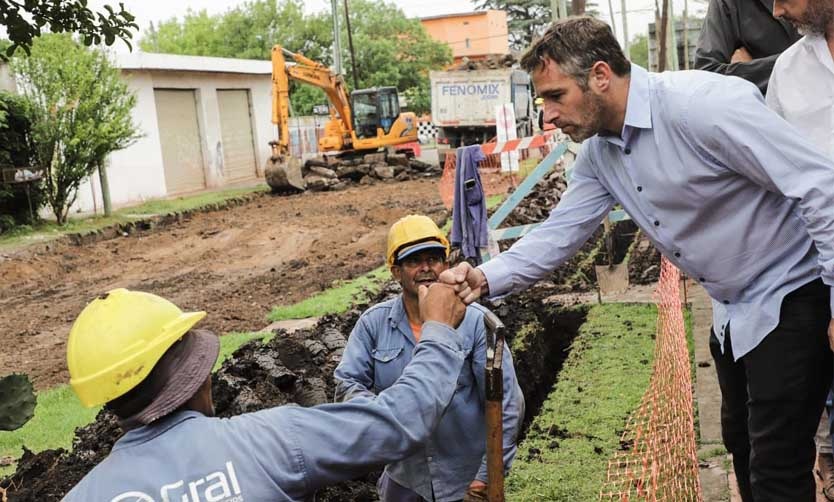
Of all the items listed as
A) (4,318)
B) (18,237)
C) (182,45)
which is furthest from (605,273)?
(182,45)

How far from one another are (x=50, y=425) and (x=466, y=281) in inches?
196

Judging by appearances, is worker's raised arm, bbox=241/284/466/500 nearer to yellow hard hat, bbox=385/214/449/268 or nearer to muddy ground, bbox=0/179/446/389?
yellow hard hat, bbox=385/214/449/268

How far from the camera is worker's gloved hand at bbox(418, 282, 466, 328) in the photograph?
8.10 ft

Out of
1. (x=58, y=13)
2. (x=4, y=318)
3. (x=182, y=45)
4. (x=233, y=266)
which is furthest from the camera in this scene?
(x=182, y=45)

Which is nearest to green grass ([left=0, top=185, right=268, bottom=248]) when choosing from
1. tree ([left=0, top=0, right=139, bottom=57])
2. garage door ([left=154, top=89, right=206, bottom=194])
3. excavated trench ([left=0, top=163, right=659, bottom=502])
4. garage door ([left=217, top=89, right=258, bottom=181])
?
garage door ([left=154, top=89, right=206, bottom=194])

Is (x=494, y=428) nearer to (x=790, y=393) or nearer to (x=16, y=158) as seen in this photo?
(x=790, y=393)

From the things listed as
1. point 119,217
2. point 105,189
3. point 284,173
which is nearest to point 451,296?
point 119,217

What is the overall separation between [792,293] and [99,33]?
129 inches

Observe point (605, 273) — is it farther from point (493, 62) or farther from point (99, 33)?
point (493, 62)

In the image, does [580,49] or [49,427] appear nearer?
[580,49]

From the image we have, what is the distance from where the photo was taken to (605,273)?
8.94 metres

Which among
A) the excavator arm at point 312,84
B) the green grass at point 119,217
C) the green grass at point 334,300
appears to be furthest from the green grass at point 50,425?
the excavator arm at point 312,84

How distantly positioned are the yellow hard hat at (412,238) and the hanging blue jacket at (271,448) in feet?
4.65

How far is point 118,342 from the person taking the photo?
6.45ft
